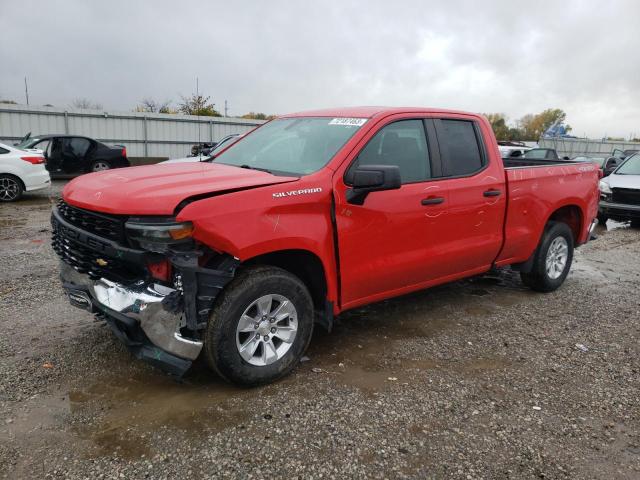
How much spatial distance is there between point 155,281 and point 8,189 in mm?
10439

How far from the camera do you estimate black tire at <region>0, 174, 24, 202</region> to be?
11672 mm

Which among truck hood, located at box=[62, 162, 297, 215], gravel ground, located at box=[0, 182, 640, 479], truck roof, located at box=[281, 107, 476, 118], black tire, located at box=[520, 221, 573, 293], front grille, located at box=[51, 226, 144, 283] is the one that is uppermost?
truck roof, located at box=[281, 107, 476, 118]

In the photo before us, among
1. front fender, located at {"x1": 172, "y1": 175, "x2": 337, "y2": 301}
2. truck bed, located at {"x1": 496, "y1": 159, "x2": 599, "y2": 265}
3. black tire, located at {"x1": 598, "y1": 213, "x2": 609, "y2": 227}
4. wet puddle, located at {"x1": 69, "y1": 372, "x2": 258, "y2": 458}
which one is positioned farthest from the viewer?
black tire, located at {"x1": 598, "y1": 213, "x2": 609, "y2": 227}

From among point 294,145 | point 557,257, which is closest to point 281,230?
point 294,145

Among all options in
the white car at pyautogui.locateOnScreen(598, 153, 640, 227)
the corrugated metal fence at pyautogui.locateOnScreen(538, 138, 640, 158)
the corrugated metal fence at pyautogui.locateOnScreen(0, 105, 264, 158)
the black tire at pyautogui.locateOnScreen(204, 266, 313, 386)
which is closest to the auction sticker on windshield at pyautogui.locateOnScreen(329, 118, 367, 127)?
the black tire at pyautogui.locateOnScreen(204, 266, 313, 386)

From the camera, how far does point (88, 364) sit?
3.90 metres

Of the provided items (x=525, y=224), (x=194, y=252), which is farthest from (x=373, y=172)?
(x=525, y=224)

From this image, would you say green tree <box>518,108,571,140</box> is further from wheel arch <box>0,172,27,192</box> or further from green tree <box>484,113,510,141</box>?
wheel arch <box>0,172,27,192</box>

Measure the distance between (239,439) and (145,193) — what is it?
1.56 m

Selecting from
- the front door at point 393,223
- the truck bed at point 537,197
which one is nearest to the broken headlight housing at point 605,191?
the truck bed at point 537,197

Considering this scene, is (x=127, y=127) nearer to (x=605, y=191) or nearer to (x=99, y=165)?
(x=99, y=165)

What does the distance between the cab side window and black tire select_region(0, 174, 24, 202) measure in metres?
10.5

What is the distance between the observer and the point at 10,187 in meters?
11.8

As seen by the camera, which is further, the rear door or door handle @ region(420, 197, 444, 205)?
the rear door
